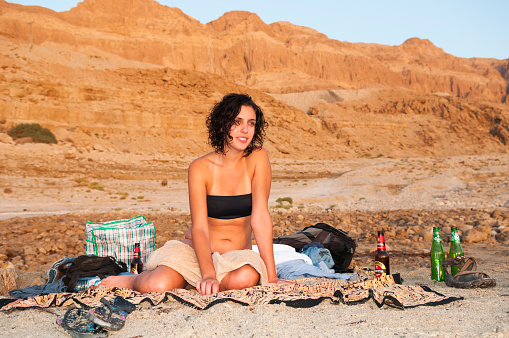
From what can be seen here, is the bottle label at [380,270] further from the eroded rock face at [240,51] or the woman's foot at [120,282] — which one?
the eroded rock face at [240,51]

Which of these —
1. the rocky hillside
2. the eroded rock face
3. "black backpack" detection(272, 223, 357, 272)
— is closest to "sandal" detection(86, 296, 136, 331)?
"black backpack" detection(272, 223, 357, 272)

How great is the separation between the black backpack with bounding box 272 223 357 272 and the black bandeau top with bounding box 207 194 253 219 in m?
1.42

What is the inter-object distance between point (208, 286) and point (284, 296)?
1.73 ft

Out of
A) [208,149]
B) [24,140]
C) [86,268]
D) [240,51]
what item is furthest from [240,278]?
[240,51]

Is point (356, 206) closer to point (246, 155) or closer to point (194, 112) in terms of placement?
point (246, 155)

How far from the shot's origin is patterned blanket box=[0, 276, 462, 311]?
9.86ft

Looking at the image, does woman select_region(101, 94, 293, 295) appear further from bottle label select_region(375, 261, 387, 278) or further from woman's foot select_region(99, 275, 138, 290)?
bottle label select_region(375, 261, 387, 278)

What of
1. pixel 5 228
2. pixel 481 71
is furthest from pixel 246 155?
pixel 481 71

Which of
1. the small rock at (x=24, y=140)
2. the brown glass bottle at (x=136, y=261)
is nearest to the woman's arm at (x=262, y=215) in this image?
the brown glass bottle at (x=136, y=261)

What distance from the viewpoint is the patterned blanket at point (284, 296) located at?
3.00 metres

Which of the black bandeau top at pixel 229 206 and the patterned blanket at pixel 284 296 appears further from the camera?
the black bandeau top at pixel 229 206

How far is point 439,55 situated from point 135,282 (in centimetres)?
14823

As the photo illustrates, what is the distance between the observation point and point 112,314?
112 inches

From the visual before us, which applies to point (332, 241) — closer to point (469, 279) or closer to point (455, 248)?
point (455, 248)
